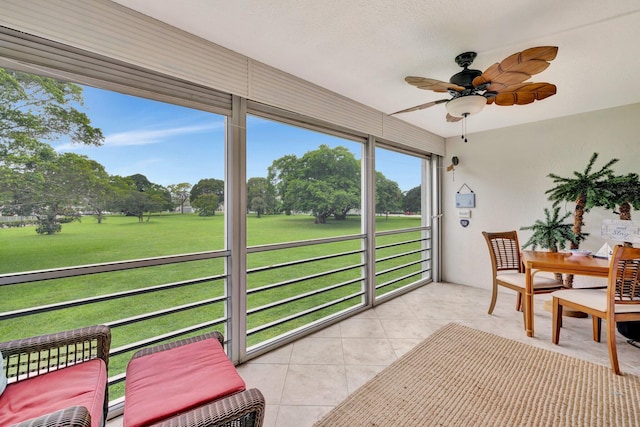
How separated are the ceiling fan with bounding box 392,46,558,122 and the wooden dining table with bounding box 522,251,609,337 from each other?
149cm

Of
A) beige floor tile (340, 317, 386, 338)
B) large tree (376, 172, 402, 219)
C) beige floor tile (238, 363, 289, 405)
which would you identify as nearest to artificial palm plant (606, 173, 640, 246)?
large tree (376, 172, 402, 219)

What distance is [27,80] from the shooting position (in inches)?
58.5

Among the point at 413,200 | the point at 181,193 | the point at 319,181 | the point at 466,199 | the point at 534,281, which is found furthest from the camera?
the point at 319,181

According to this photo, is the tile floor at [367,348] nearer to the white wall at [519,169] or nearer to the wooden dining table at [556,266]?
the wooden dining table at [556,266]

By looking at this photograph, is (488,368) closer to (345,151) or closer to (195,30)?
(195,30)

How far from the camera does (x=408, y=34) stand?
172 cm

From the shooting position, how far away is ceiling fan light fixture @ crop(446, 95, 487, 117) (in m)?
1.81

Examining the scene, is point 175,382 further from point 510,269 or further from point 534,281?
point 510,269

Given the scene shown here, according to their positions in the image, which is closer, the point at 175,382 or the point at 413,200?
the point at 175,382

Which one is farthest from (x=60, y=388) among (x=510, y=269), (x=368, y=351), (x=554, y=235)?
(x=554, y=235)

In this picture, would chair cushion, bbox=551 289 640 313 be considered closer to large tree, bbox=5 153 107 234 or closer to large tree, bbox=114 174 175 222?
large tree, bbox=114 174 175 222

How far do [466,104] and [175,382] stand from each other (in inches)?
92.0

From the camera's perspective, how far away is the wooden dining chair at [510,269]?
2727 mm

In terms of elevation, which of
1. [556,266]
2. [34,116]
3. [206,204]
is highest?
[34,116]
